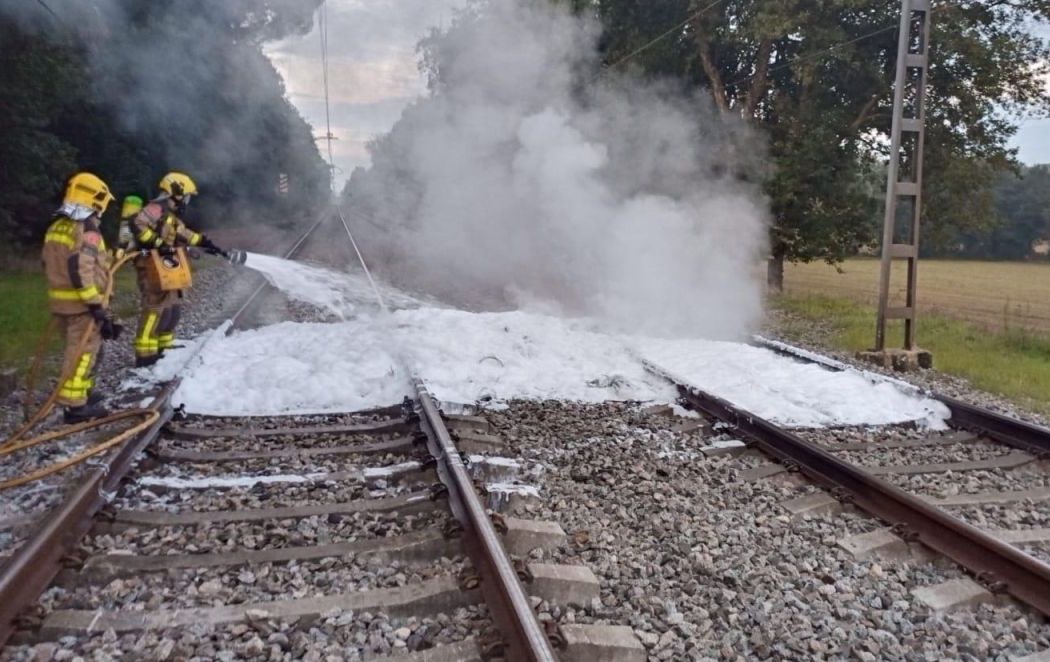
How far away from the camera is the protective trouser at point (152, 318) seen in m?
8.19

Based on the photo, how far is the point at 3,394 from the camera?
736 cm

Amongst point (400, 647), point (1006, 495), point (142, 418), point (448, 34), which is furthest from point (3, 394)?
point (448, 34)

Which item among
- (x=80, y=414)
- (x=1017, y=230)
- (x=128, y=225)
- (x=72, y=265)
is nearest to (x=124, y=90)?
(x=128, y=225)

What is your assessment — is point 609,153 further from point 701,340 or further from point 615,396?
point 615,396

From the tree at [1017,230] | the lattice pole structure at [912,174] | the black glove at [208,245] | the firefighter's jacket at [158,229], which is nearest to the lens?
the firefighter's jacket at [158,229]

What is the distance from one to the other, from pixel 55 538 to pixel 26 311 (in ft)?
31.9

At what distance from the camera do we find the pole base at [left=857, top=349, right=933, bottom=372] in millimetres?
9508

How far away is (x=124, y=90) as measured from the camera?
1636 centimetres

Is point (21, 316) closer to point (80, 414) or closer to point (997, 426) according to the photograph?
point (80, 414)

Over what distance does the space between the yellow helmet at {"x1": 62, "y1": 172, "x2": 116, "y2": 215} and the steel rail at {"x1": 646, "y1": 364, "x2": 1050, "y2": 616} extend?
5.14m

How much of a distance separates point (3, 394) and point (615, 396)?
5425mm

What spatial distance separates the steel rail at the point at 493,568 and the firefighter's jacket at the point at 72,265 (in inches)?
126

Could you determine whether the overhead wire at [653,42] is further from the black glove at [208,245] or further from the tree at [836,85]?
the black glove at [208,245]

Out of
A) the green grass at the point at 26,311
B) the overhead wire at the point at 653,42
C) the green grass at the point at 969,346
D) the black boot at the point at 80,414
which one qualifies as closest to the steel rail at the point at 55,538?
the black boot at the point at 80,414
